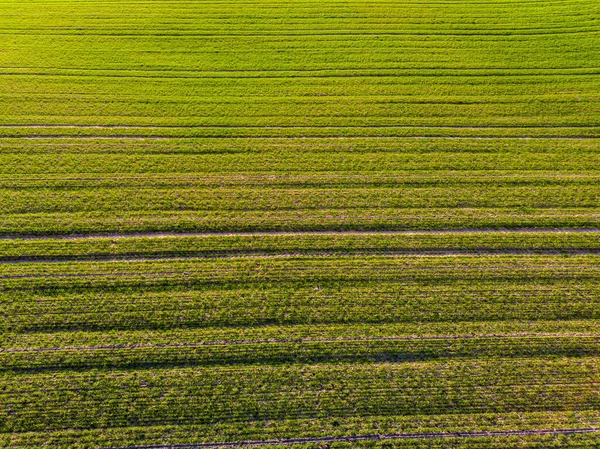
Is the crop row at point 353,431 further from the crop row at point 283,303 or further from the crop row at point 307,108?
the crop row at point 307,108

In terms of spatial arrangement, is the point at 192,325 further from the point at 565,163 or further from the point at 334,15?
Result: the point at 334,15

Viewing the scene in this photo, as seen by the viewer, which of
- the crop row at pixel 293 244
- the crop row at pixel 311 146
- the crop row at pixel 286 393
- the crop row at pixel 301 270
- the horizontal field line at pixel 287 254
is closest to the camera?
the crop row at pixel 286 393

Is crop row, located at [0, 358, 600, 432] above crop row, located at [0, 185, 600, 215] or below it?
below

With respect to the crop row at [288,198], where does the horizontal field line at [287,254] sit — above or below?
below

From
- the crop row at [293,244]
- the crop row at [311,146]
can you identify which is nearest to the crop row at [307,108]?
the crop row at [311,146]

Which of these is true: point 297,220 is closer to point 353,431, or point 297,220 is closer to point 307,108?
point 353,431

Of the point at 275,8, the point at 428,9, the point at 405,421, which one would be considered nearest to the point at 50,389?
the point at 405,421

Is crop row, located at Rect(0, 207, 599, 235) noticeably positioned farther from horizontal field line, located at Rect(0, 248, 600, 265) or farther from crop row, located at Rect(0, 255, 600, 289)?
crop row, located at Rect(0, 255, 600, 289)

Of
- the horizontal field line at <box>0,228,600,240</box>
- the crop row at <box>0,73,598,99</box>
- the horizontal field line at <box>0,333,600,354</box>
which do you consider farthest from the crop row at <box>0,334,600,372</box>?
the crop row at <box>0,73,598,99</box>
